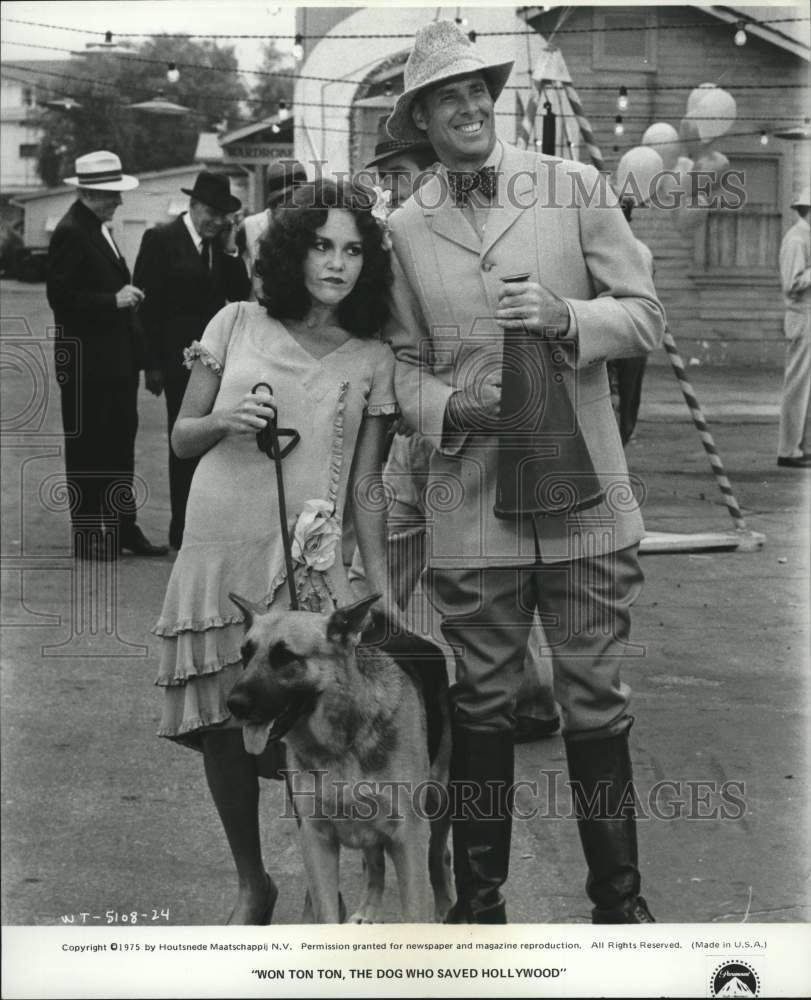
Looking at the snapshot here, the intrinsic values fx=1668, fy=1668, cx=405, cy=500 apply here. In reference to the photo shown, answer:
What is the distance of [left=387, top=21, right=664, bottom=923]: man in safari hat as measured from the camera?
13.0 feet

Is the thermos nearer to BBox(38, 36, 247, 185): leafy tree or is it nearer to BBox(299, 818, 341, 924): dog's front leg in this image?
BBox(299, 818, 341, 924): dog's front leg

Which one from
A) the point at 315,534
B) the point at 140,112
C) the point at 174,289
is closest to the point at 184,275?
the point at 174,289

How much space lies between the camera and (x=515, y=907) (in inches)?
178

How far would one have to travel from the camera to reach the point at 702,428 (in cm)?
917

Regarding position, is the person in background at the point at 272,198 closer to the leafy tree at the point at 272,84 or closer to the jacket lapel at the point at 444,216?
the jacket lapel at the point at 444,216

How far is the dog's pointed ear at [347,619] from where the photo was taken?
377cm

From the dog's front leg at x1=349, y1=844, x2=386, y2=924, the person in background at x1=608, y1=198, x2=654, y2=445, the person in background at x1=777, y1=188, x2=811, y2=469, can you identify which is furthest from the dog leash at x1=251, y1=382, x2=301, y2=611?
the person in background at x1=777, y1=188, x2=811, y2=469

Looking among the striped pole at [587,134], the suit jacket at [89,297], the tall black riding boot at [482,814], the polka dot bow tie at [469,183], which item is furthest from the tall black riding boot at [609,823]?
the suit jacket at [89,297]

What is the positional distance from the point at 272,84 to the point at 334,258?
9.55 metres

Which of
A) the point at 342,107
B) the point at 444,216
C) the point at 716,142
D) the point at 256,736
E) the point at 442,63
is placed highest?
the point at 716,142

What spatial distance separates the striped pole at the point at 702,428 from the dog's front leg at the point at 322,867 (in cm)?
500

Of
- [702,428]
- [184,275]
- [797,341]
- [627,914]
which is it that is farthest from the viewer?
[797,341]

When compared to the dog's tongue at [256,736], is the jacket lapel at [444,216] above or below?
Result: above

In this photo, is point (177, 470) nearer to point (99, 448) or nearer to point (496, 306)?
point (99, 448)
